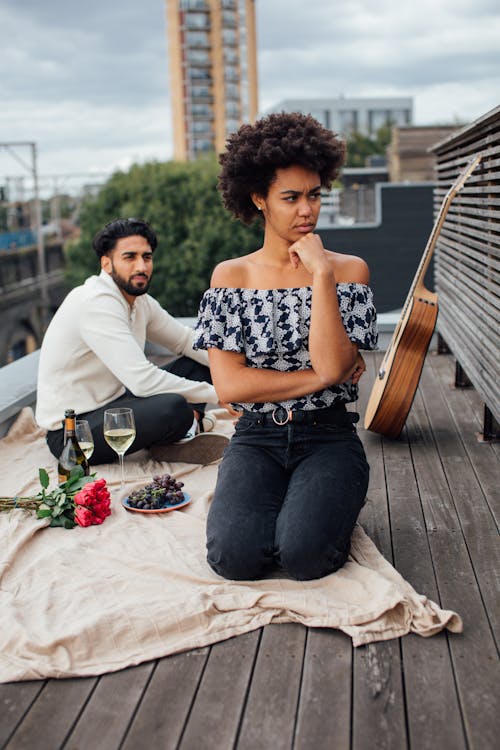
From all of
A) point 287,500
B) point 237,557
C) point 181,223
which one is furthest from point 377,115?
point 237,557

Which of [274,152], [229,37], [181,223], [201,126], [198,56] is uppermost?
[229,37]

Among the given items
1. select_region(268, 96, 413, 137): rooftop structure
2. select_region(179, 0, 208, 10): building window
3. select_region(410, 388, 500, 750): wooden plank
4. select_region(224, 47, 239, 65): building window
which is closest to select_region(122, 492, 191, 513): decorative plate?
select_region(410, 388, 500, 750): wooden plank

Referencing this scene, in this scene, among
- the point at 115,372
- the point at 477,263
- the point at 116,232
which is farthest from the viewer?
the point at 477,263

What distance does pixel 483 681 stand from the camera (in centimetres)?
194

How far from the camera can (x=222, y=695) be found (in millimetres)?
1929

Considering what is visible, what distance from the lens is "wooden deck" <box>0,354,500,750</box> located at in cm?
178

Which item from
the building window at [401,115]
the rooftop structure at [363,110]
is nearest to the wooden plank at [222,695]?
the rooftop structure at [363,110]

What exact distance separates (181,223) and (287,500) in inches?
857

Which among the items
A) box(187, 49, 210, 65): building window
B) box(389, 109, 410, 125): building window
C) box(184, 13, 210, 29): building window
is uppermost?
box(184, 13, 210, 29): building window

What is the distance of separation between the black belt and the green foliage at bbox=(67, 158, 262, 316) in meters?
20.1

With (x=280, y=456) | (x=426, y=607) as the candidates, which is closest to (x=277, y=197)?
(x=280, y=456)

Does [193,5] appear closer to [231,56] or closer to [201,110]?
[231,56]

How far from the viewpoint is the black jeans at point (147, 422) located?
361cm

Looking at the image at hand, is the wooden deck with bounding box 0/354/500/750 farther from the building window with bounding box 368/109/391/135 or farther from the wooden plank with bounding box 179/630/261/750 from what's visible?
the building window with bounding box 368/109/391/135
